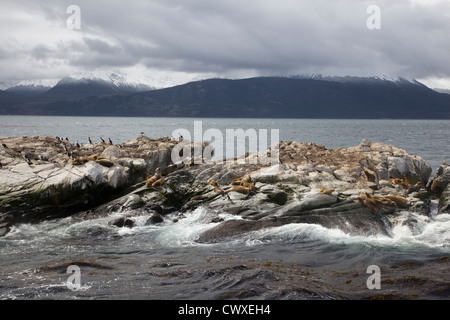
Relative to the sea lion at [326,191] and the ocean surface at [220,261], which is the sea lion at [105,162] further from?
the sea lion at [326,191]

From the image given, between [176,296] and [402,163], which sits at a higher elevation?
[402,163]

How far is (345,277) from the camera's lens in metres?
13.6

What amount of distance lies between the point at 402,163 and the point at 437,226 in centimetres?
875

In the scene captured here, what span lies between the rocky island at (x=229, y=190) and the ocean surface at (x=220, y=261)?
825 millimetres

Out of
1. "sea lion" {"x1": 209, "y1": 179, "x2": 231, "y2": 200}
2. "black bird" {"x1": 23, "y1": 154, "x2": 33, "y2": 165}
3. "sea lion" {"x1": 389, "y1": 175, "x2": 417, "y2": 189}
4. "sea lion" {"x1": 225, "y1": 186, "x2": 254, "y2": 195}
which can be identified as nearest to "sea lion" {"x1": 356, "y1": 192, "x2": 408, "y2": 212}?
"sea lion" {"x1": 389, "y1": 175, "x2": 417, "y2": 189}

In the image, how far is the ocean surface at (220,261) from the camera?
12.2 meters

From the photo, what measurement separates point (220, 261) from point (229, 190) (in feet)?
26.6

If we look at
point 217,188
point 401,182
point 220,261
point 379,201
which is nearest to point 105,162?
point 217,188

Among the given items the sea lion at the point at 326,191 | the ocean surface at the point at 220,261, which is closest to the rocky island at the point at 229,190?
the sea lion at the point at 326,191

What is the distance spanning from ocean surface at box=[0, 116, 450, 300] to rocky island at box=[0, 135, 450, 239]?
2.71 feet

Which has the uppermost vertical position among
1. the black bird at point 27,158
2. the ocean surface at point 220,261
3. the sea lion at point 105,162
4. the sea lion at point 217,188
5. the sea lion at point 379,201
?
the black bird at point 27,158

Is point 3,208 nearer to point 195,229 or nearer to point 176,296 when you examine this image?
point 195,229

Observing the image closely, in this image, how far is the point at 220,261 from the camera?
15180 millimetres
